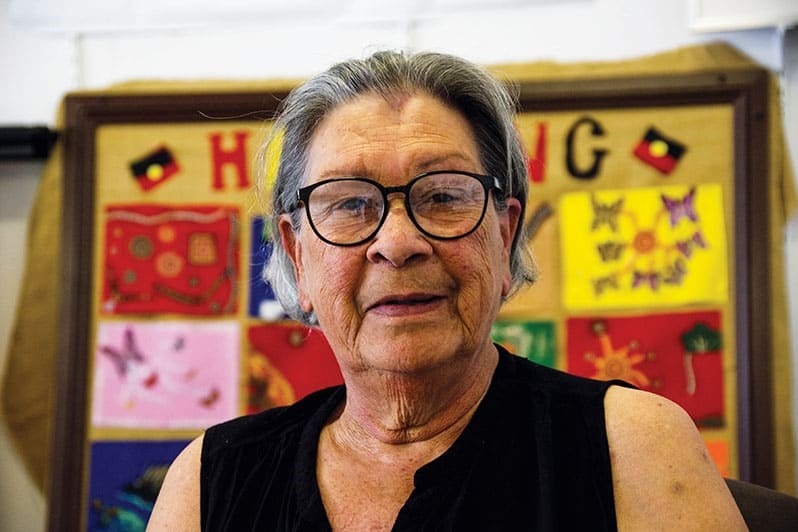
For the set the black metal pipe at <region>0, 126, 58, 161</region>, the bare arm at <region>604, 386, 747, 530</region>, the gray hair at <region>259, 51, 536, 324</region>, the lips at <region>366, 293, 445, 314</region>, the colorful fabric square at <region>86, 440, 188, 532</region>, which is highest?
the black metal pipe at <region>0, 126, 58, 161</region>

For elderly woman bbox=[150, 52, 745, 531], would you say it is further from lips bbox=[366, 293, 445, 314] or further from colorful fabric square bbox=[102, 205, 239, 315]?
colorful fabric square bbox=[102, 205, 239, 315]

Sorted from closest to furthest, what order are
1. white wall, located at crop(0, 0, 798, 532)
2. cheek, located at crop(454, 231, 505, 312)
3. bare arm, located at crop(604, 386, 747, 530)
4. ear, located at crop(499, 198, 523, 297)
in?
bare arm, located at crop(604, 386, 747, 530) → cheek, located at crop(454, 231, 505, 312) → ear, located at crop(499, 198, 523, 297) → white wall, located at crop(0, 0, 798, 532)

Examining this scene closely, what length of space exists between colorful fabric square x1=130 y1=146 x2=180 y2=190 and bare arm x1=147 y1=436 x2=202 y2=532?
1.02 meters

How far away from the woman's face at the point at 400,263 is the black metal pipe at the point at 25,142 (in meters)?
1.25

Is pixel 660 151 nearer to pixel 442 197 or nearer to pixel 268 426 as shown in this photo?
pixel 442 197

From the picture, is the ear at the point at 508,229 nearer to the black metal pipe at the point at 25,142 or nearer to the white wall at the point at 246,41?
the white wall at the point at 246,41

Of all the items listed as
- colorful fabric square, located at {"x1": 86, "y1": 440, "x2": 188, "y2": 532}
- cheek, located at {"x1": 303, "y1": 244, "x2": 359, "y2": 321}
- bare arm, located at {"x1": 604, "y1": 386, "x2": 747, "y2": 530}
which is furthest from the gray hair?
colorful fabric square, located at {"x1": 86, "y1": 440, "x2": 188, "y2": 532}

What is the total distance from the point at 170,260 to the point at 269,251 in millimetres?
295

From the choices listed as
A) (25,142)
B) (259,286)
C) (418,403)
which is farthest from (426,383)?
(25,142)

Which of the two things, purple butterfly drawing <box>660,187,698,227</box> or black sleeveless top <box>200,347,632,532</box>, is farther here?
purple butterfly drawing <box>660,187,698,227</box>

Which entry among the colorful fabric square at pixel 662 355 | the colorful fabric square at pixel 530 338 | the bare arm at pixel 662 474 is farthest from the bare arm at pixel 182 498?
the colorful fabric square at pixel 662 355

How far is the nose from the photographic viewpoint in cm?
96

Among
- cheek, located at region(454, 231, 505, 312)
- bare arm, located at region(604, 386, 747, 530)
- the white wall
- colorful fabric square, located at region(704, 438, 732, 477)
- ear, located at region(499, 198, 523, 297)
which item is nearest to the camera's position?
bare arm, located at region(604, 386, 747, 530)

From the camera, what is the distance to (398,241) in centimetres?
96
